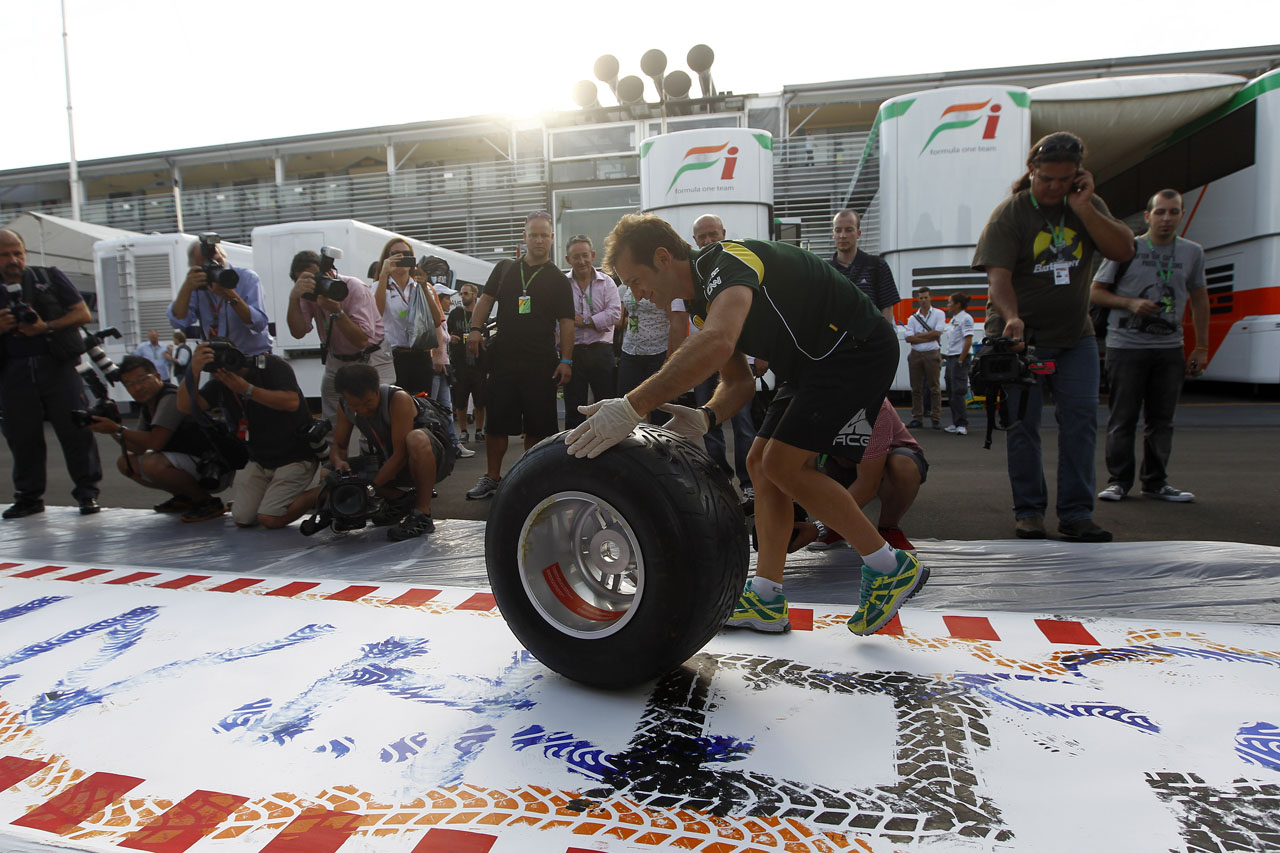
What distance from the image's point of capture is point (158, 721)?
1.91 metres

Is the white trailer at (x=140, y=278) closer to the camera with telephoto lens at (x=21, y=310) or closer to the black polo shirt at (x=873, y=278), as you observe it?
the camera with telephoto lens at (x=21, y=310)

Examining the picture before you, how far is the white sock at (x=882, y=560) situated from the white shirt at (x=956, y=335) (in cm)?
678

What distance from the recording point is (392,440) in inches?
165

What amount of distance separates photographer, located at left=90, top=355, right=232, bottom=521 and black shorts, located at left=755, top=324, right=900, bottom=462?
3.90 metres

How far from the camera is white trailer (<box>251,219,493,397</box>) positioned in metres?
10.7

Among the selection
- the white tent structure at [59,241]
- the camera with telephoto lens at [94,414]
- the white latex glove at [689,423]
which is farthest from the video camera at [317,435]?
the white tent structure at [59,241]

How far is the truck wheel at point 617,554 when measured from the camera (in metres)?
1.84

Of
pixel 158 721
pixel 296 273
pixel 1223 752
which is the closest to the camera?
pixel 1223 752

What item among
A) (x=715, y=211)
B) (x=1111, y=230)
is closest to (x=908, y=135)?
(x=715, y=211)

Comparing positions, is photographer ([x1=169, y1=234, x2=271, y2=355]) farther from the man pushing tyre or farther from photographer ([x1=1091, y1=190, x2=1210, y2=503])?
photographer ([x1=1091, y1=190, x2=1210, y2=503])

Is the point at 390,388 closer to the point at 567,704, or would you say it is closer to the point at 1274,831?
the point at 567,704

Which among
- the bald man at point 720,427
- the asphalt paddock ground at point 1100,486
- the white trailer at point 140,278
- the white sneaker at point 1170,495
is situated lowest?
the asphalt paddock ground at point 1100,486

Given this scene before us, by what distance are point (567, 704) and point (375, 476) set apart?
259 cm

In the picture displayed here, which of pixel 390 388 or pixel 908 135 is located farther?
pixel 908 135
